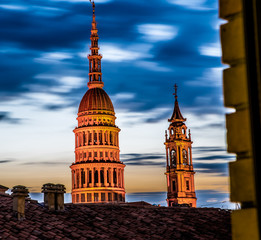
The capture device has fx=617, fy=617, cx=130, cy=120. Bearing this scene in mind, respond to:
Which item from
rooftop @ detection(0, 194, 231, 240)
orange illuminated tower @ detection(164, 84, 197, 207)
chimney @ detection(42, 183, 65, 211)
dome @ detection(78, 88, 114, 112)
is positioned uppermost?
dome @ detection(78, 88, 114, 112)

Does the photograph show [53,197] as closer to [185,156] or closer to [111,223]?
[111,223]

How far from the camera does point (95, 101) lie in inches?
5546

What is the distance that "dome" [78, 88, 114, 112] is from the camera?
5527 inches

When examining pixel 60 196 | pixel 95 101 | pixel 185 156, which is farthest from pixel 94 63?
pixel 60 196

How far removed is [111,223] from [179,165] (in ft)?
275

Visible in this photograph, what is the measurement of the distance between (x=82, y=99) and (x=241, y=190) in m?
139

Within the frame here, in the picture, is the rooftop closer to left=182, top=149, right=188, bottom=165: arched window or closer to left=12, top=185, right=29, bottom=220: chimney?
left=12, top=185, right=29, bottom=220: chimney

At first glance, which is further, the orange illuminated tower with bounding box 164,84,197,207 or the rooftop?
the orange illuminated tower with bounding box 164,84,197,207

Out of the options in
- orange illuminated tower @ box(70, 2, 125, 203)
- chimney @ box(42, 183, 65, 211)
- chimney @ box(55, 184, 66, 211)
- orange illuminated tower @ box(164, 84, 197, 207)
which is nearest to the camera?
chimney @ box(42, 183, 65, 211)

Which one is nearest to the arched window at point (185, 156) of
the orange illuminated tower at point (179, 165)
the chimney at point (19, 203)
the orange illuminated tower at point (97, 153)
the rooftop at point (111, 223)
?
the orange illuminated tower at point (179, 165)

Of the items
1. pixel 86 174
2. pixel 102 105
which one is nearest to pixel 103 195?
pixel 86 174

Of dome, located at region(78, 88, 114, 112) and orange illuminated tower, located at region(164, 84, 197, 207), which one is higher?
dome, located at region(78, 88, 114, 112)

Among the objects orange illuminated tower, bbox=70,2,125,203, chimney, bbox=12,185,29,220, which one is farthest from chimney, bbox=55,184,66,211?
orange illuminated tower, bbox=70,2,125,203

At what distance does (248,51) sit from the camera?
537 cm
